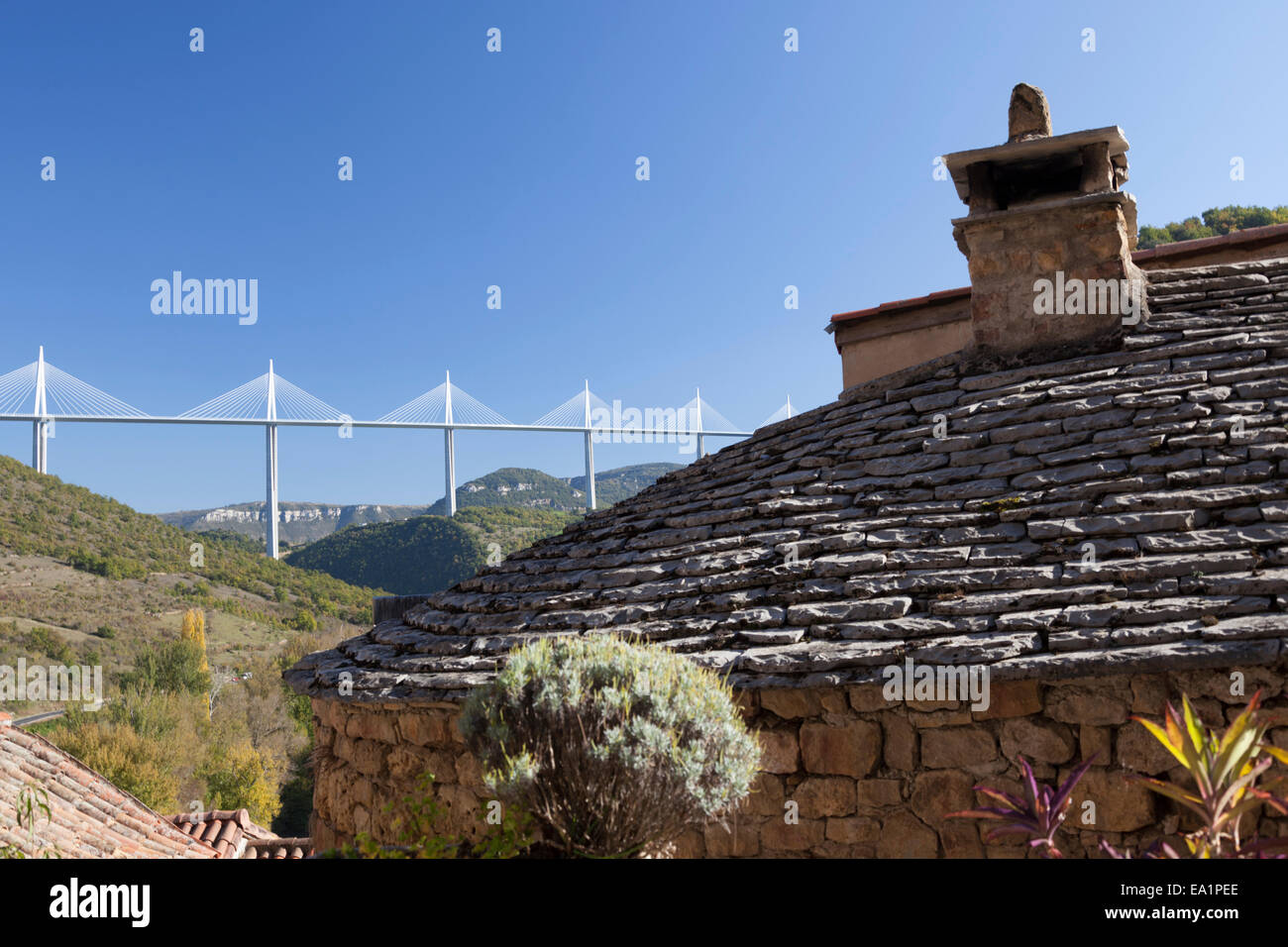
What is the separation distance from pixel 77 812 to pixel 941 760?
28.1ft

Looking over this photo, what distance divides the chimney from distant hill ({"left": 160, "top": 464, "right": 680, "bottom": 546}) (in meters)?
40.8

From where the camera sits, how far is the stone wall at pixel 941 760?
3.64 m

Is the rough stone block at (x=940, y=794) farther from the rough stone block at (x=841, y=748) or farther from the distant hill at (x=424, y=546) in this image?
the distant hill at (x=424, y=546)

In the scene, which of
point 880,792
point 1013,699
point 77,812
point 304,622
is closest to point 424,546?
point 304,622

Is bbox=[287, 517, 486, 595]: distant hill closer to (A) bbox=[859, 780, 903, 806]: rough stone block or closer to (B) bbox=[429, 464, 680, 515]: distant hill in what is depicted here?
(B) bbox=[429, 464, 680, 515]: distant hill

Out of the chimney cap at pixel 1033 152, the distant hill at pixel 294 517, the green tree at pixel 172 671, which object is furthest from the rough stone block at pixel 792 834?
the distant hill at pixel 294 517

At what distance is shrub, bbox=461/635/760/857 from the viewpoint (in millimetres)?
3260

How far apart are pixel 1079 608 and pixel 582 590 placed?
8.80 ft

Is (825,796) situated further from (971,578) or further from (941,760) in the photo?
(971,578)

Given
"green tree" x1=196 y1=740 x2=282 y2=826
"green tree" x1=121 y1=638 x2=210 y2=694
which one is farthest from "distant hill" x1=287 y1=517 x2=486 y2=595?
"green tree" x1=196 y1=740 x2=282 y2=826

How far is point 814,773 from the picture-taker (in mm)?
Answer: 4109
